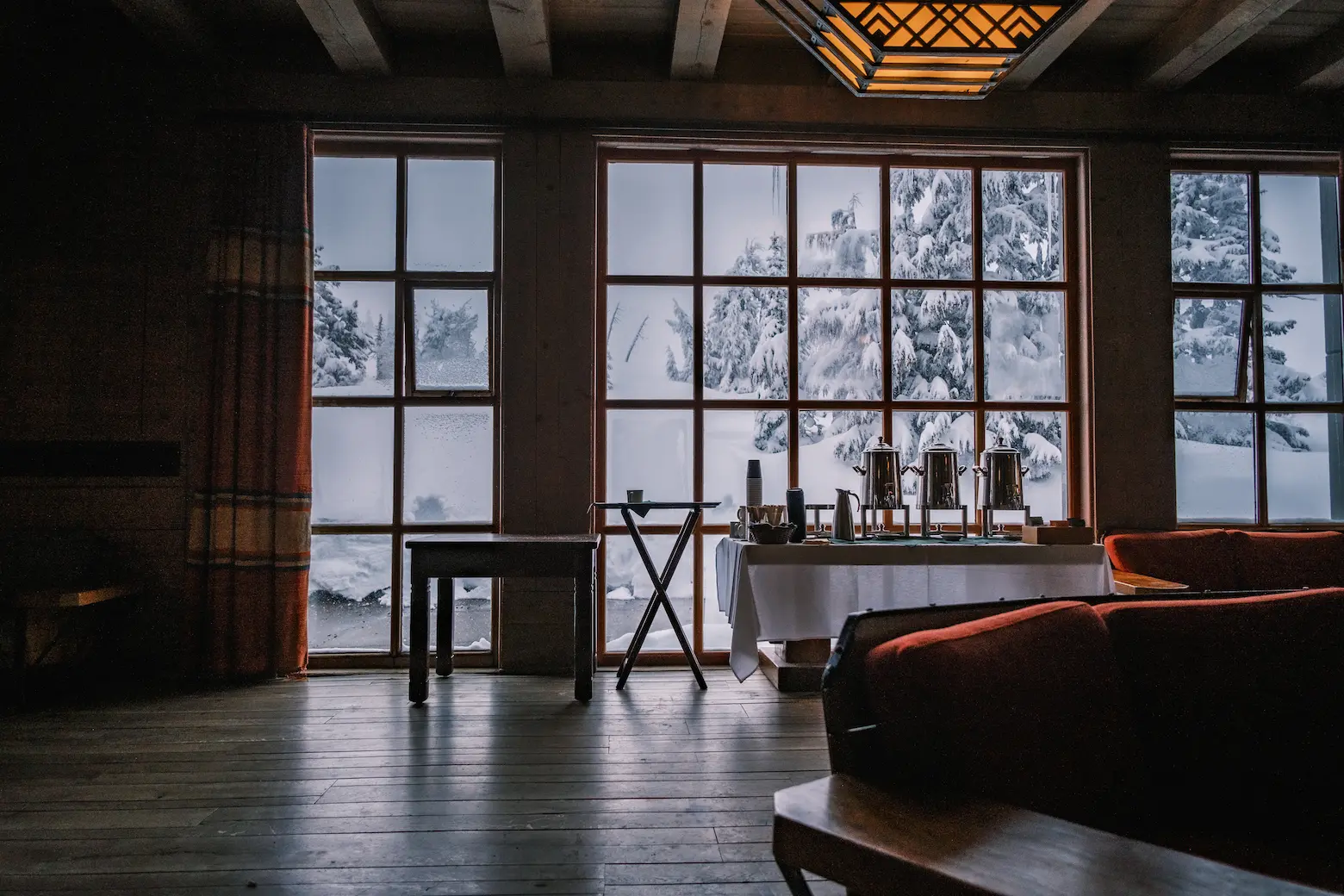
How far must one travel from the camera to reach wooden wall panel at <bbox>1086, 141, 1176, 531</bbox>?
4418mm

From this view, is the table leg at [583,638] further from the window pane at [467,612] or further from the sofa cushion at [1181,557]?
the sofa cushion at [1181,557]

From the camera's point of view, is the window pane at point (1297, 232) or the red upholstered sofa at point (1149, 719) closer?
the red upholstered sofa at point (1149, 719)

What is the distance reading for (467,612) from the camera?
439 centimetres

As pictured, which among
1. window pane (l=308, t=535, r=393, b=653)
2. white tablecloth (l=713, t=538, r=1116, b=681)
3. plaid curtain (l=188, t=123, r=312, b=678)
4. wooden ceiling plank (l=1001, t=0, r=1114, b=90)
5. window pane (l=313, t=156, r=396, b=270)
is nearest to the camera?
white tablecloth (l=713, t=538, r=1116, b=681)

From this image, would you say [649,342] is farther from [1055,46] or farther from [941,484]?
[1055,46]

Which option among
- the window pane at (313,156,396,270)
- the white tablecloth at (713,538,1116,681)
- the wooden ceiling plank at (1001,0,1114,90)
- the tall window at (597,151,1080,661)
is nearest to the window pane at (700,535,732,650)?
the tall window at (597,151,1080,661)

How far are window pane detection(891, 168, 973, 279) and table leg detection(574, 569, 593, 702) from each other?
8.45 feet

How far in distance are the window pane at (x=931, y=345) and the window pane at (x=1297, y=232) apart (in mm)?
1887

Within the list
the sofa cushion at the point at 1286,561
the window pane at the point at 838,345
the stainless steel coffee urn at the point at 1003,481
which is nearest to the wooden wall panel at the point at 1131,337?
the sofa cushion at the point at 1286,561

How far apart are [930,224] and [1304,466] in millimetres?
2668

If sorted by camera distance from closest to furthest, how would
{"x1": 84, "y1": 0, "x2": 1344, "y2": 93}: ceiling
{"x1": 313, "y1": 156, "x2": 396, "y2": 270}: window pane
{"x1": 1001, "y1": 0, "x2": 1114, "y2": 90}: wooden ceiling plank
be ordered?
1. {"x1": 1001, "y1": 0, "x2": 1114, "y2": 90}: wooden ceiling plank
2. {"x1": 84, "y1": 0, "x2": 1344, "y2": 93}: ceiling
3. {"x1": 313, "y1": 156, "x2": 396, "y2": 270}: window pane

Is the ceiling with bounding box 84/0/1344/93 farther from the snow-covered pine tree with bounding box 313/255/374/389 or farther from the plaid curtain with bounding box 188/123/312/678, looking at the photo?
the snow-covered pine tree with bounding box 313/255/374/389

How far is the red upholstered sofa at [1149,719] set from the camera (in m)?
1.21

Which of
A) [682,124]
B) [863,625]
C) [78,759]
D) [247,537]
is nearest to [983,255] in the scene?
[682,124]
